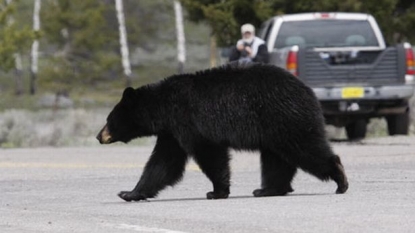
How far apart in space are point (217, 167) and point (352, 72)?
10.8 meters

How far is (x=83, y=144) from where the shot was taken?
2722 centimetres

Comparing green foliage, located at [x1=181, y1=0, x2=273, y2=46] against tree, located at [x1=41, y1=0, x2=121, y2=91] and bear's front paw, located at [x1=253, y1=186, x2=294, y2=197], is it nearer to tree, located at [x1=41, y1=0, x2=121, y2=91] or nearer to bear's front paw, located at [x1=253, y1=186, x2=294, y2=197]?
bear's front paw, located at [x1=253, y1=186, x2=294, y2=197]

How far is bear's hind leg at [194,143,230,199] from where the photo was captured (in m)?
12.9

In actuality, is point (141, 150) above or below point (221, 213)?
below

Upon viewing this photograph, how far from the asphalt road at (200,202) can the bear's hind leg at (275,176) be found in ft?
0.64

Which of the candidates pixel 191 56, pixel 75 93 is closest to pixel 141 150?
pixel 75 93

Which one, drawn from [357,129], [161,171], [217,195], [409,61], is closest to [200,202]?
[217,195]

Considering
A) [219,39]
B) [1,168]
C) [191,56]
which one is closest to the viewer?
[1,168]

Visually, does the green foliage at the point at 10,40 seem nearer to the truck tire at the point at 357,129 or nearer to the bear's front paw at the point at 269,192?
the truck tire at the point at 357,129

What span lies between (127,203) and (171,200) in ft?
1.59

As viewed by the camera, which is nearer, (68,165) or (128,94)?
(128,94)

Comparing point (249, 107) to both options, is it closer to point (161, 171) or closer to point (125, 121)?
point (161, 171)

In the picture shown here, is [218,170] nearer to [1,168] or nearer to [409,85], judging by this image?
[1,168]

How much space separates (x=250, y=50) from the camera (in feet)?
75.9
